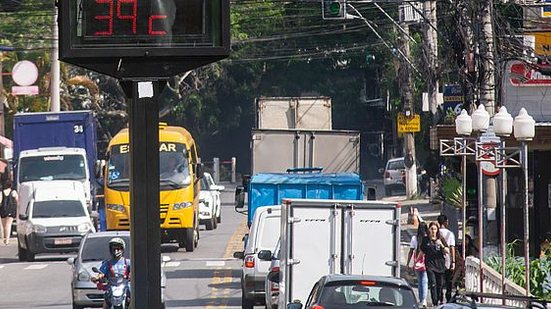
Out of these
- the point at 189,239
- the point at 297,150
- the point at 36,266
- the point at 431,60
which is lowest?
the point at 36,266

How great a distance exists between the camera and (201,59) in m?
10.4

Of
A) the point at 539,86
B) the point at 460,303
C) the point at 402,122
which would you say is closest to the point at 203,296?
the point at 539,86

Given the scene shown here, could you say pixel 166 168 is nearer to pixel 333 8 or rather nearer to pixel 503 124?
pixel 333 8

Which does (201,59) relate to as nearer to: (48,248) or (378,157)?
(48,248)

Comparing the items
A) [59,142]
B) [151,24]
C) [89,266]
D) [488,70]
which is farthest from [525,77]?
[151,24]

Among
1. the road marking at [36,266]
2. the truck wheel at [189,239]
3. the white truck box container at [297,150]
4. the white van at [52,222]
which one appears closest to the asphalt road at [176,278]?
the road marking at [36,266]

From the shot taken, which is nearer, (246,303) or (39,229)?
(246,303)

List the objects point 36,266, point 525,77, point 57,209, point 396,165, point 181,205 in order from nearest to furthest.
→ point 525,77 → point 36,266 → point 57,209 → point 181,205 → point 396,165

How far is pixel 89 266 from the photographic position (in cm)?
2330

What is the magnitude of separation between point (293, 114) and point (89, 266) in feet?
49.1

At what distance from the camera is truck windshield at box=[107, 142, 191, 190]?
3538 centimetres

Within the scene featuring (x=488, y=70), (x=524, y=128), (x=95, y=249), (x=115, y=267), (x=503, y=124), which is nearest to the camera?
(x=115, y=267)

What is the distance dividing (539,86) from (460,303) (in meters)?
16.8

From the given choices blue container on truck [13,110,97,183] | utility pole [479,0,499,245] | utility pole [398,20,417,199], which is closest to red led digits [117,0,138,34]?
utility pole [479,0,499,245]
